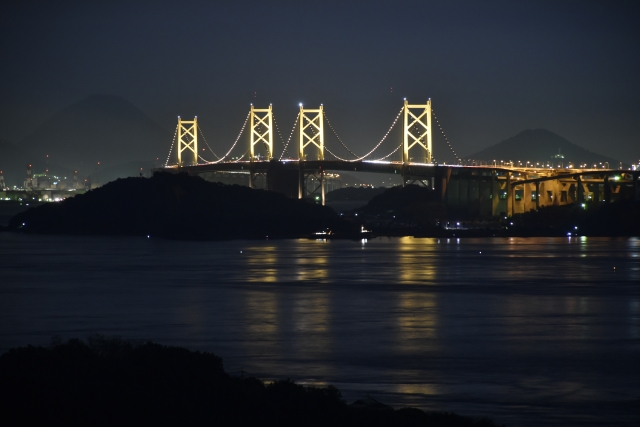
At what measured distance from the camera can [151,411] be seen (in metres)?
5.42

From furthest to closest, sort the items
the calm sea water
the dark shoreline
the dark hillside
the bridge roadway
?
the bridge roadway → the dark hillside → the calm sea water → the dark shoreline

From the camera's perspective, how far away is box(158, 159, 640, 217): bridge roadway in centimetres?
4009

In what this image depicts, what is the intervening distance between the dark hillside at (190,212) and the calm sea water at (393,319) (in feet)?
43.5

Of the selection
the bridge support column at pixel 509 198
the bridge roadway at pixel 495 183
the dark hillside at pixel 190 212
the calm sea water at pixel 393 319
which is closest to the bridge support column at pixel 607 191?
the bridge roadway at pixel 495 183

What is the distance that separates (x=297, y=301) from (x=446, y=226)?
2732cm

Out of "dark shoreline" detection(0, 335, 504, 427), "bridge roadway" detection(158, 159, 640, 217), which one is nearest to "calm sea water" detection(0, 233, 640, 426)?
"dark shoreline" detection(0, 335, 504, 427)

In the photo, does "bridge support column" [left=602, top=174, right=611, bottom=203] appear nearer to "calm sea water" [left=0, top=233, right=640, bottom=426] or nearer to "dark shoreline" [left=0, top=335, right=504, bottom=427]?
"calm sea water" [left=0, top=233, right=640, bottom=426]

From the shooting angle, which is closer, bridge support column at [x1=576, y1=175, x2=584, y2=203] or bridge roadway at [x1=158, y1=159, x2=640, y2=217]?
bridge roadway at [x1=158, y1=159, x2=640, y2=217]

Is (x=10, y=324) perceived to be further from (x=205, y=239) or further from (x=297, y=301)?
(x=205, y=239)

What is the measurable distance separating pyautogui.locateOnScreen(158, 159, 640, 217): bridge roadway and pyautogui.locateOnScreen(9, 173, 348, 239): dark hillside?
6.05ft

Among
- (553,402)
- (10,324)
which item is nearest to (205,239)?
(10,324)

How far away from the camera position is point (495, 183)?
41750 millimetres

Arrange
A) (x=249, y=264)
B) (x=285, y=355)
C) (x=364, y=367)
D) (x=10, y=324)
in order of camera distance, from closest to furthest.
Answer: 1. (x=364, y=367)
2. (x=285, y=355)
3. (x=10, y=324)
4. (x=249, y=264)

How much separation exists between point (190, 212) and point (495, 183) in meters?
12.9
